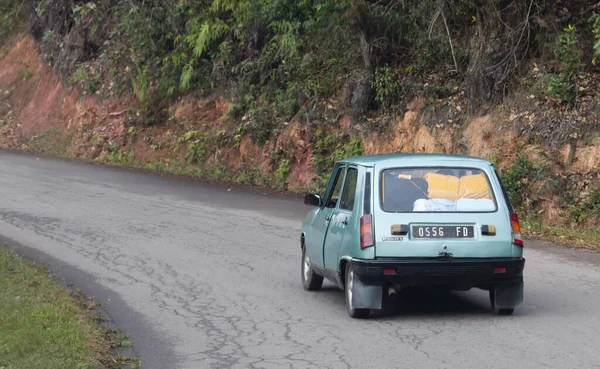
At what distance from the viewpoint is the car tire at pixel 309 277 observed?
1132 centimetres

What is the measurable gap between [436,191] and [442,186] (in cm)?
9

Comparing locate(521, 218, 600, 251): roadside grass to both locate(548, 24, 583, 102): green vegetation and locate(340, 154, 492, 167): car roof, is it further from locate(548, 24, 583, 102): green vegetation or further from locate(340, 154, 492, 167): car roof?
locate(340, 154, 492, 167): car roof

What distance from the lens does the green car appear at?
29.9 ft

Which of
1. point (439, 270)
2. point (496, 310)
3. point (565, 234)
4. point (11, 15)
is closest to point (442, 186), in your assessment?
point (439, 270)

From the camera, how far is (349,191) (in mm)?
10172

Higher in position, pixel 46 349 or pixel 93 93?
pixel 93 93

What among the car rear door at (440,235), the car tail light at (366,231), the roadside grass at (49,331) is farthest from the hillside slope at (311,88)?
the roadside grass at (49,331)

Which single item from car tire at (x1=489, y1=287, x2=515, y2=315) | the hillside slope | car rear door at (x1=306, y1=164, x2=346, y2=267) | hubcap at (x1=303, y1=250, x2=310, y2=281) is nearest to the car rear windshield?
car tire at (x1=489, y1=287, x2=515, y2=315)

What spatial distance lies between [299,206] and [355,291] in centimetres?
1059

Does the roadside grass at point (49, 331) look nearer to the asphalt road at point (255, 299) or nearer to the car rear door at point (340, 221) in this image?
the asphalt road at point (255, 299)

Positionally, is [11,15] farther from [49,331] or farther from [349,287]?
[49,331]

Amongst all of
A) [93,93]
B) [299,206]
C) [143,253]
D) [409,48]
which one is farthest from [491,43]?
[93,93]

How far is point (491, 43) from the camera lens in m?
20.5

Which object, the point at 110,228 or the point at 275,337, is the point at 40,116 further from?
the point at 275,337
